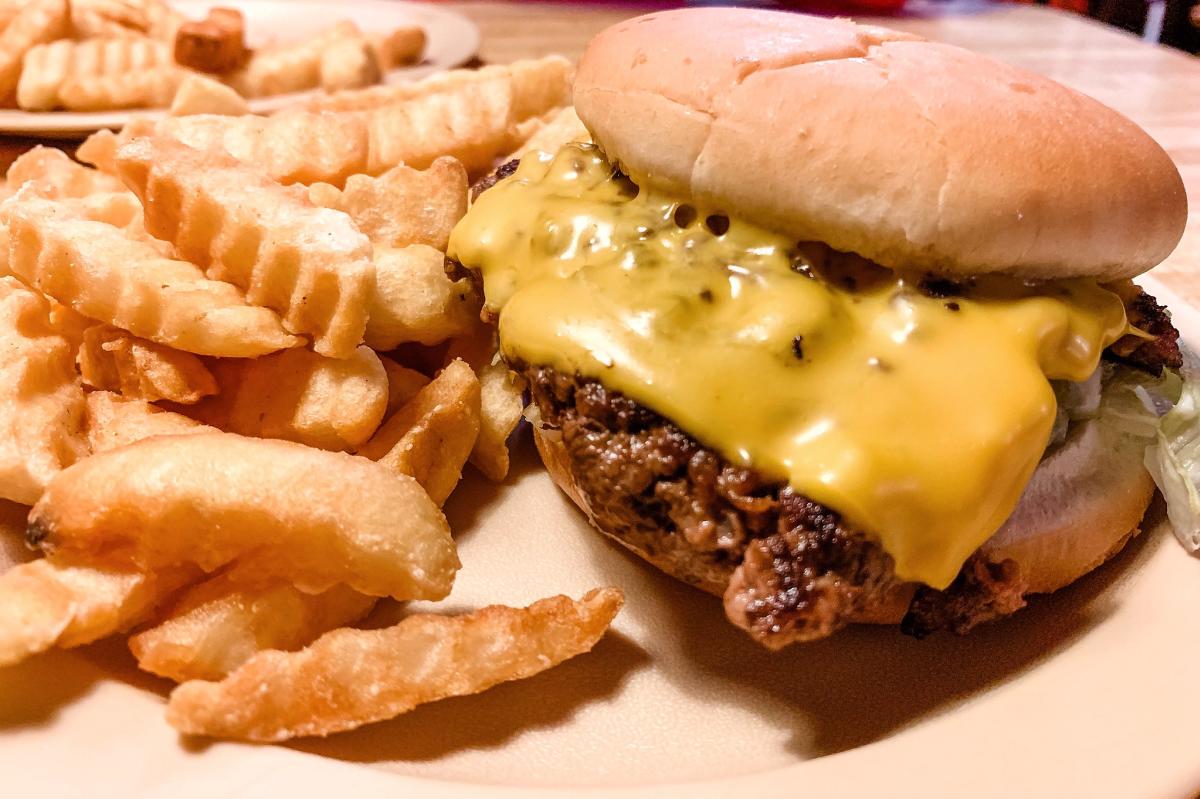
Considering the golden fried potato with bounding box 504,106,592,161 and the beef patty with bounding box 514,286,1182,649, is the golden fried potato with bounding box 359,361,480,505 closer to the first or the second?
the beef patty with bounding box 514,286,1182,649

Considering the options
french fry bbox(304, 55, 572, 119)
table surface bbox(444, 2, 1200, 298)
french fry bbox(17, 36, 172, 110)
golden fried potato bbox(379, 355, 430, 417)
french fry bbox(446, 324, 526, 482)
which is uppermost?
french fry bbox(304, 55, 572, 119)

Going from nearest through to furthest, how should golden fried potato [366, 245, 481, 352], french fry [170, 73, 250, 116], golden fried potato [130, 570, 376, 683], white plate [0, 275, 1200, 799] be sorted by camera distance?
1. white plate [0, 275, 1200, 799]
2. golden fried potato [130, 570, 376, 683]
3. golden fried potato [366, 245, 481, 352]
4. french fry [170, 73, 250, 116]

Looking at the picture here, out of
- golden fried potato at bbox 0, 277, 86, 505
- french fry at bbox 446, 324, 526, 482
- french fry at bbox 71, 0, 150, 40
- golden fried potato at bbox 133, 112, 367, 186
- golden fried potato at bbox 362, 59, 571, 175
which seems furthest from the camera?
french fry at bbox 71, 0, 150, 40

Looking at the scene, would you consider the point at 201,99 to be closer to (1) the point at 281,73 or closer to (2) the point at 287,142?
(2) the point at 287,142

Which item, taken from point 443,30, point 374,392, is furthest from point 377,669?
point 443,30


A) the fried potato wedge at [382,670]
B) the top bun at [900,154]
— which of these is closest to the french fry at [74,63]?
the top bun at [900,154]

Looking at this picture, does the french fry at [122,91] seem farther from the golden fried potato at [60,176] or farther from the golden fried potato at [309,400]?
the golden fried potato at [309,400]

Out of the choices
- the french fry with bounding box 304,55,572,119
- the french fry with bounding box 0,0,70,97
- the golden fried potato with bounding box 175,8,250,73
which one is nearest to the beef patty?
the french fry with bounding box 304,55,572,119

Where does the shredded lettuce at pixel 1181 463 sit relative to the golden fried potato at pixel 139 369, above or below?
below
